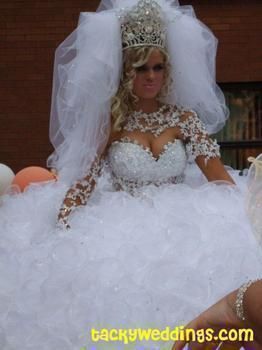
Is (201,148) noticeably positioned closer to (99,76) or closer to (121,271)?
(99,76)

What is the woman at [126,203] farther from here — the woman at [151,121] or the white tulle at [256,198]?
the white tulle at [256,198]

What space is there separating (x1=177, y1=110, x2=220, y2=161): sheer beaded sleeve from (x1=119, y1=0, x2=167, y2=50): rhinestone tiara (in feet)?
1.36

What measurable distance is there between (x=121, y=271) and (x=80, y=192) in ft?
2.97

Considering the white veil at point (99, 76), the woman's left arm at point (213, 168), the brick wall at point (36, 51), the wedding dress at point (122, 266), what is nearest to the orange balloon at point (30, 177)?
the white veil at point (99, 76)

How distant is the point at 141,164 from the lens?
10.3 ft

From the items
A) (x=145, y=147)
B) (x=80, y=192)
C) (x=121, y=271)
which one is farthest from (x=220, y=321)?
(x=145, y=147)

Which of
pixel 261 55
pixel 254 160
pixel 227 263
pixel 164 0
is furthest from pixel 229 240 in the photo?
pixel 261 55

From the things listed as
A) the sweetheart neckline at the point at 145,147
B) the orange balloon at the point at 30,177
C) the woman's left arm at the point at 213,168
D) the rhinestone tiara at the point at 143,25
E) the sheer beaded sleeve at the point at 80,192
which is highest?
the rhinestone tiara at the point at 143,25

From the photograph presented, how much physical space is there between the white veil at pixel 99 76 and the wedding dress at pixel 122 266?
0.41m

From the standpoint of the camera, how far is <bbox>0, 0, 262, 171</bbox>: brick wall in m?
6.99

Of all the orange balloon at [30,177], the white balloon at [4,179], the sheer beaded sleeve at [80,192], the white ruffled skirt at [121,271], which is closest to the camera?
the white ruffled skirt at [121,271]

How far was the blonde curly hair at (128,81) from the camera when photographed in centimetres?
313

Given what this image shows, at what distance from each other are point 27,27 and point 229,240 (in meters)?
5.30

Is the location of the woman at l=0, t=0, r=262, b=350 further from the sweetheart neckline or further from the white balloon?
the white balloon
